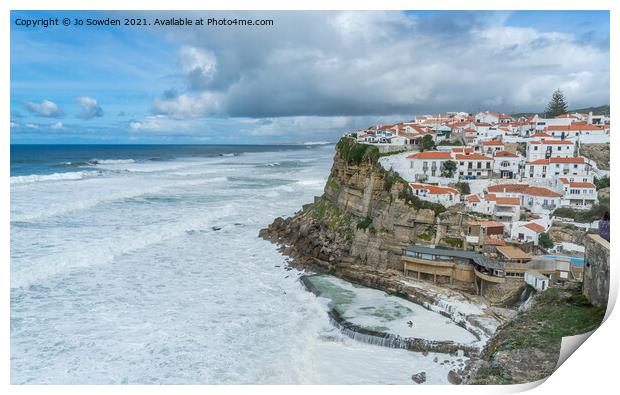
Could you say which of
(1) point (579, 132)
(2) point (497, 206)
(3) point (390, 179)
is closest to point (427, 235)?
(2) point (497, 206)

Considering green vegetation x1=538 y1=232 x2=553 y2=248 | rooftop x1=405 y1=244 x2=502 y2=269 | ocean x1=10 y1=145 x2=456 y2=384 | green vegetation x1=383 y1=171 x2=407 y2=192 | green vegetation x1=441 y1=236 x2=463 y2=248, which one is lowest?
ocean x1=10 y1=145 x2=456 y2=384

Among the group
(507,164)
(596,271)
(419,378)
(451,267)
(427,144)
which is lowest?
(419,378)

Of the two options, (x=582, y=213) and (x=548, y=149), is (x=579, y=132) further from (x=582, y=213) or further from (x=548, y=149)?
(x=582, y=213)

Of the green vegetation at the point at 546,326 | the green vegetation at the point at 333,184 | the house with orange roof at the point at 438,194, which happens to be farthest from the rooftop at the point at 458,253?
the green vegetation at the point at 333,184

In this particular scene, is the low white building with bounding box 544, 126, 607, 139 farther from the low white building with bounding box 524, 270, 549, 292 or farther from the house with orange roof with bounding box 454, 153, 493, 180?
the low white building with bounding box 524, 270, 549, 292

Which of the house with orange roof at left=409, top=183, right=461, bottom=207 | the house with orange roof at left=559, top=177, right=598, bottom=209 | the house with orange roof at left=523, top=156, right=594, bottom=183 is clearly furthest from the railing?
the house with orange roof at left=523, top=156, right=594, bottom=183

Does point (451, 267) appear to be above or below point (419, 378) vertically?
above
